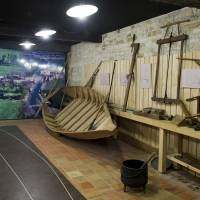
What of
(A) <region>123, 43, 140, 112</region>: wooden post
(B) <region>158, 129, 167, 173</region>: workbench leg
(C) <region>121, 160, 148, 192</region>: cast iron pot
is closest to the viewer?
(C) <region>121, 160, 148, 192</region>: cast iron pot

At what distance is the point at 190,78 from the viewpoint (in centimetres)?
361

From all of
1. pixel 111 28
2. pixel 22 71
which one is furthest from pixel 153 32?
pixel 22 71

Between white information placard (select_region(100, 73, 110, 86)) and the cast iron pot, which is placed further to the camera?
white information placard (select_region(100, 73, 110, 86))

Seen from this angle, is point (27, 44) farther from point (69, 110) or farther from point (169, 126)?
point (169, 126)

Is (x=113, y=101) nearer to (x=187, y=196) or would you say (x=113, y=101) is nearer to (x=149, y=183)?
(x=149, y=183)

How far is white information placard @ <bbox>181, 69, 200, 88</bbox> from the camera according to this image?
3.50 metres

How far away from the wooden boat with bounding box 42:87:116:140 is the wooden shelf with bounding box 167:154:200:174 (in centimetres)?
107

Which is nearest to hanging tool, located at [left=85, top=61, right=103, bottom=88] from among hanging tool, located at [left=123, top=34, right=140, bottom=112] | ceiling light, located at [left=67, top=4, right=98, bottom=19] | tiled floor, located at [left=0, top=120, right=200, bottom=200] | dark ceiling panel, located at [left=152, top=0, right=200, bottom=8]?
hanging tool, located at [left=123, top=34, right=140, bottom=112]

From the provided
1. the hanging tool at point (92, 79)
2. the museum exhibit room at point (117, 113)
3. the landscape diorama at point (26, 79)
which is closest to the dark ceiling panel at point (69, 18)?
the museum exhibit room at point (117, 113)

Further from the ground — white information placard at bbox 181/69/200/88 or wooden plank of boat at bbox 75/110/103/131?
white information placard at bbox 181/69/200/88

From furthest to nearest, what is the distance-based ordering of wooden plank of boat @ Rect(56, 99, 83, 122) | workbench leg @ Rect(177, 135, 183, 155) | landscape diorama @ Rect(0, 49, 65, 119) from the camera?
landscape diorama @ Rect(0, 49, 65, 119), wooden plank of boat @ Rect(56, 99, 83, 122), workbench leg @ Rect(177, 135, 183, 155)

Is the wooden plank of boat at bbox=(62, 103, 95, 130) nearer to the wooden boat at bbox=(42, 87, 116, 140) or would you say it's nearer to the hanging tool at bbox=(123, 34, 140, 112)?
the wooden boat at bbox=(42, 87, 116, 140)

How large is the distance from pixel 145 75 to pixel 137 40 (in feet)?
2.48

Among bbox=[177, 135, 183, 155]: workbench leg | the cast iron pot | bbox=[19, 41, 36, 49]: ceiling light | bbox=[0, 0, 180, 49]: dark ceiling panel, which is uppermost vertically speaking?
bbox=[0, 0, 180, 49]: dark ceiling panel
